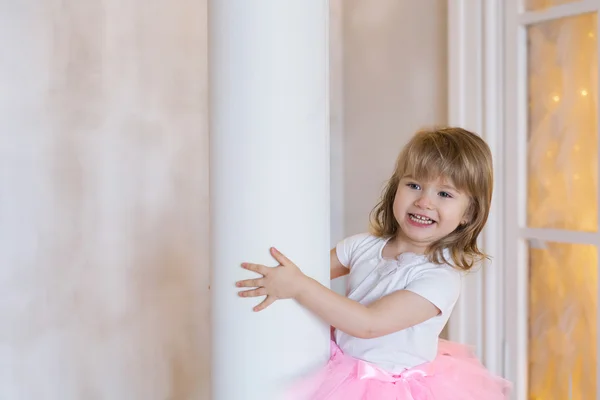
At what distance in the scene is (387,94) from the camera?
6.10ft

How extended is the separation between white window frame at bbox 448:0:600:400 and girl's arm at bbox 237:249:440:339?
0.68m

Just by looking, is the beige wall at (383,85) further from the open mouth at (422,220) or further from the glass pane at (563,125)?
the open mouth at (422,220)

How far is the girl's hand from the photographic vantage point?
0.72m

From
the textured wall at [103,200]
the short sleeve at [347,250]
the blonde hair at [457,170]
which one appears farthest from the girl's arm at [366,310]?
the textured wall at [103,200]

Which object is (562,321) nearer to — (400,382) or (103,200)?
(400,382)

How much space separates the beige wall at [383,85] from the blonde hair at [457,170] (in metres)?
0.66

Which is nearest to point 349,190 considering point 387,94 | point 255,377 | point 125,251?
point 387,94

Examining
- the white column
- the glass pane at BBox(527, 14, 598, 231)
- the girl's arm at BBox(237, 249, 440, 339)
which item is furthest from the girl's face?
the glass pane at BBox(527, 14, 598, 231)

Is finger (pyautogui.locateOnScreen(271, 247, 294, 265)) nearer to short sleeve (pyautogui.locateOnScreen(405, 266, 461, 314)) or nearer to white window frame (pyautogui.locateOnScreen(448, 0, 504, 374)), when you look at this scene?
short sleeve (pyautogui.locateOnScreen(405, 266, 461, 314))

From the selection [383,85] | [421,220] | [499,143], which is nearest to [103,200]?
[421,220]

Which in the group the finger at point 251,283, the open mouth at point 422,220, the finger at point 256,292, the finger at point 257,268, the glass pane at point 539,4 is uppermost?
the glass pane at point 539,4

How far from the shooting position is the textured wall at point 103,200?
51.3 inches

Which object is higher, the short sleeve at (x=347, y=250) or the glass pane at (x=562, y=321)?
the short sleeve at (x=347, y=250)

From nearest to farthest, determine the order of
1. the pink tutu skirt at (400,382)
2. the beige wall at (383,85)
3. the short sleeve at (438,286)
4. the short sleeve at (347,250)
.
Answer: the pink tutu skirt at (400,382) < the short sleeve at (438,286) < the short sleeve at (347,250) < the beige wall at (383,85)
